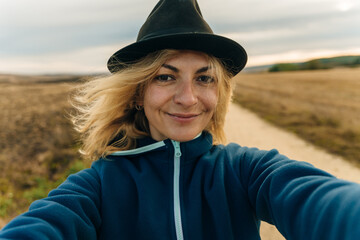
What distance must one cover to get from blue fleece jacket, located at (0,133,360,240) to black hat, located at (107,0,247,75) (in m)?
0.59

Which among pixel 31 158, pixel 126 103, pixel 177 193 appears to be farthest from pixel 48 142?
pixel 177 193

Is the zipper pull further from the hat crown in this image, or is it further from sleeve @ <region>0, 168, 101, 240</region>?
the hat crown

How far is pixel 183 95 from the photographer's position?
1589 mm

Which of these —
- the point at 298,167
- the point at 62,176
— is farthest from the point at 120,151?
the point at 62,176

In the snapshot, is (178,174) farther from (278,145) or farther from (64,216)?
(278,145)

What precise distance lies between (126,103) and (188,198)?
907 mm

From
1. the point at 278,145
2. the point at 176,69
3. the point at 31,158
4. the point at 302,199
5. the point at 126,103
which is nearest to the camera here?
the point at 302,199

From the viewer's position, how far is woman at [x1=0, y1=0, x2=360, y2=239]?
1178mm

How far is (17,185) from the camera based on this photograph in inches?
175

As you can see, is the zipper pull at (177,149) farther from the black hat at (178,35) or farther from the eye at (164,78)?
the black hat at (178,35)

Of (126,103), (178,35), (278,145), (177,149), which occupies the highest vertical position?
(178,35)

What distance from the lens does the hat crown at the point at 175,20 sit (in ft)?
5.24

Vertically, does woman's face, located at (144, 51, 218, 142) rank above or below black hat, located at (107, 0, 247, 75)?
below

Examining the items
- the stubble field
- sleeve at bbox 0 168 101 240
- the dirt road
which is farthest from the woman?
the dirt road
